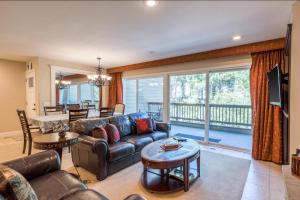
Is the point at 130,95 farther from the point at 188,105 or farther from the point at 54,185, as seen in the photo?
the point at 54,185

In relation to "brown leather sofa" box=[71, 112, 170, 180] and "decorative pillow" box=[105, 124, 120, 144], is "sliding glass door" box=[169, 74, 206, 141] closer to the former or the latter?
"brown leather sofa" box=[71, 112, 170, 180]

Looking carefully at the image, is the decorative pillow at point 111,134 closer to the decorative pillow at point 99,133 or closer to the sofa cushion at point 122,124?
the decorative pillow at point 99,133

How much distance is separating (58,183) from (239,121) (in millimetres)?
4772

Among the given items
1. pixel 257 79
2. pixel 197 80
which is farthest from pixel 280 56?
pixel 197 80

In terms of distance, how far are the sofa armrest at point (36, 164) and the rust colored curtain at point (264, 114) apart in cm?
379

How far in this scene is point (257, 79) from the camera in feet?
12.0

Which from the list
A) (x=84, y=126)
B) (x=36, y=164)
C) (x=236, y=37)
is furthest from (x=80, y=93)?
(x=236, y=37)

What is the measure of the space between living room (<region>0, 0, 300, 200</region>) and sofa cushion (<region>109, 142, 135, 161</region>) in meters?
0.02

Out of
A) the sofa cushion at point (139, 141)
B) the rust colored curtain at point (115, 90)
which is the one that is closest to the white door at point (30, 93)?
the rust colored curtain at point (115, 90)

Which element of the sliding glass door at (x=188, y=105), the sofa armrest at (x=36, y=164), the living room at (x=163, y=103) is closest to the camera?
the sofa armrest at (x=36, y=164)

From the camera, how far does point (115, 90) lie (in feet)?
21.7

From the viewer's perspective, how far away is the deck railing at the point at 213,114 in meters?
4.76

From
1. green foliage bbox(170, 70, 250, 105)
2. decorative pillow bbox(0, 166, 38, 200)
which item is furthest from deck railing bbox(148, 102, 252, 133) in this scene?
decorative pillow bbox(0, 166, 38, 200)

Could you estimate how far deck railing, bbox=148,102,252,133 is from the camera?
476 centimetres
